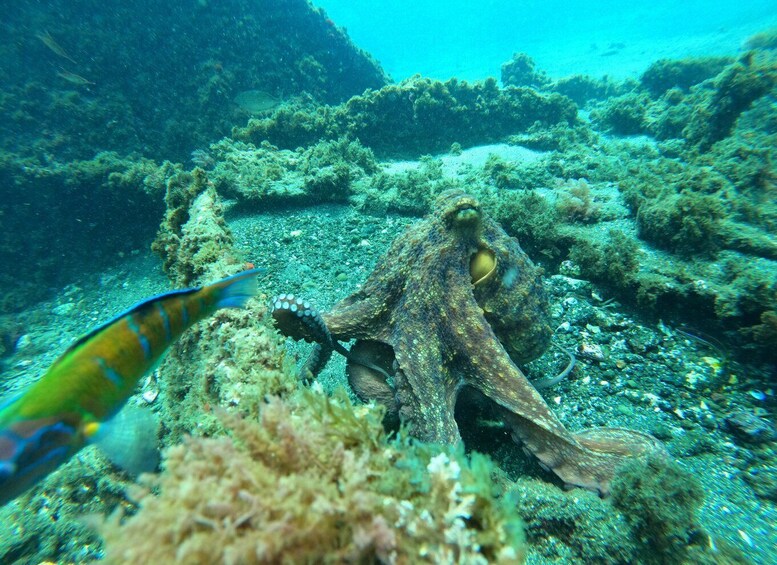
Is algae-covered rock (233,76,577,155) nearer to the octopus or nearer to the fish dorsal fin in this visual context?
the octopus

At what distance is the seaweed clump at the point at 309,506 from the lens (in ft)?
3.53

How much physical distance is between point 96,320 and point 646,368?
9798mm

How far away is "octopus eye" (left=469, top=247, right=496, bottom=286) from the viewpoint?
3.07 m

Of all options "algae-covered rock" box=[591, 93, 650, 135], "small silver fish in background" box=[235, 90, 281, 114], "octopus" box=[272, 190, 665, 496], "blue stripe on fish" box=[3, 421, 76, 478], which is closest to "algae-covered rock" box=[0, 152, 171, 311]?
"small silver fish in background" box=[235, 90, 281, 114]

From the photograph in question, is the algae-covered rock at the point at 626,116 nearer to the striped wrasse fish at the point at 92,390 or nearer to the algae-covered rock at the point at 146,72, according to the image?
the algae-covered rock at the point at 146,72

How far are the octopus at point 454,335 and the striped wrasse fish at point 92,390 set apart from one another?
0.94 m

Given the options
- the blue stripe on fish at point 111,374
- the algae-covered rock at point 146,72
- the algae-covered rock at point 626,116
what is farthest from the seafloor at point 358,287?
the blue stripe on fish at point 111,374

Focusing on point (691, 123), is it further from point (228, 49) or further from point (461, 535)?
point (228, 49)

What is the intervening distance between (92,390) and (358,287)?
2559 millimetres

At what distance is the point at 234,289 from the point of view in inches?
73.9

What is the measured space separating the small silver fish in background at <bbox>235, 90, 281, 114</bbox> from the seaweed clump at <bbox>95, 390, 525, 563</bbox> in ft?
49.3

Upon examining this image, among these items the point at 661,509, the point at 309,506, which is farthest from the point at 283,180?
the point at 661,509

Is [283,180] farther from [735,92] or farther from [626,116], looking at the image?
[626,116]

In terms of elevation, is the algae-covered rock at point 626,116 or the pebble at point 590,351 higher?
the algae-covered rock at point 626,116
